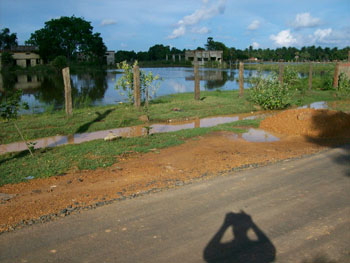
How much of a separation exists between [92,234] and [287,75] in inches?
849

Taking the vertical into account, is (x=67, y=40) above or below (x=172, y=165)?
above

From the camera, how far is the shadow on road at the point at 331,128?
895cm

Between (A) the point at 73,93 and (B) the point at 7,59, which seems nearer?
(A) the point at 73,93

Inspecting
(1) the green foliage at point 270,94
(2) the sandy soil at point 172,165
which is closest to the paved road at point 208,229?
(2) the sandy soil at point 172,165

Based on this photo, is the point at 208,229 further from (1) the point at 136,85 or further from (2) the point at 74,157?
(1) the point at 136,85

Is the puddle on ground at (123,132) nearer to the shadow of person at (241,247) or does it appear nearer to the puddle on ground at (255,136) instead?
the puddle on ground at (255,136)

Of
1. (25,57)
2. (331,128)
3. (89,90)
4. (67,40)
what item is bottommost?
(331,128)

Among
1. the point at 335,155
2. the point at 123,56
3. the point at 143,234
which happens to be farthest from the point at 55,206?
the point at 123,56

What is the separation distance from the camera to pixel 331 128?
989 cm

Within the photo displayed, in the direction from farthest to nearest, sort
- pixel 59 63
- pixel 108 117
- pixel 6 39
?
pixel 6 39 < pixel 59 63 < pixel 108 117

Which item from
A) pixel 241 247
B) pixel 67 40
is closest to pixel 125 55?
pixel 67 40

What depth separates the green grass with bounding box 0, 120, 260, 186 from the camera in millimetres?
6578

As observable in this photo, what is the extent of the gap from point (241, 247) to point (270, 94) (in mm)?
13232

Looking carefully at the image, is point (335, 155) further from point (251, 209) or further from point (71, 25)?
point (71, 25)
